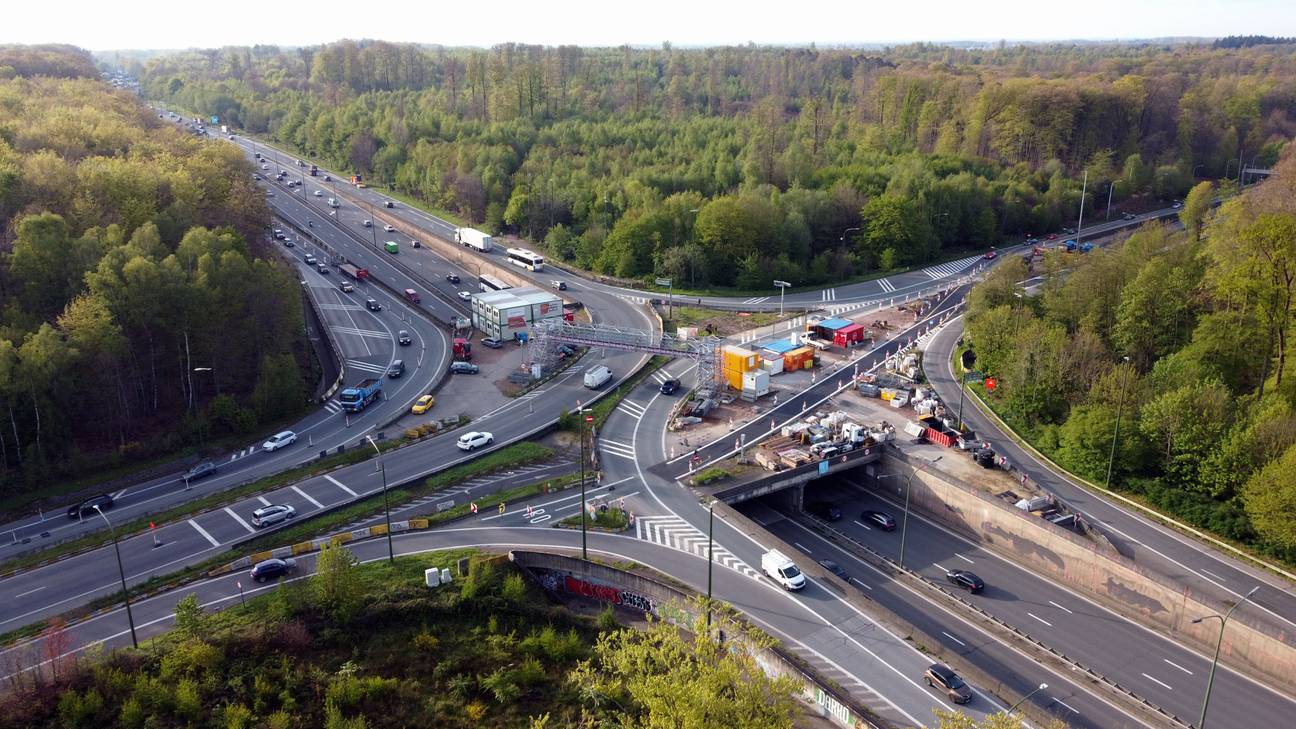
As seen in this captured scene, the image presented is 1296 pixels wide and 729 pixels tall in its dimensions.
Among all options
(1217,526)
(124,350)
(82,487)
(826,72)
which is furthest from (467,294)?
(826,72)

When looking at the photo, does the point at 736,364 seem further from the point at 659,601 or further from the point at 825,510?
the point at 659,601

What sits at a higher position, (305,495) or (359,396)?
(359,396)

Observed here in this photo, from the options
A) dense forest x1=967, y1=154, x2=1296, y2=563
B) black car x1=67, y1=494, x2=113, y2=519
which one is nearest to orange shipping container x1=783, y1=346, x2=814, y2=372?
dense forest x1=967, y1=154, x2=1296, y2=563

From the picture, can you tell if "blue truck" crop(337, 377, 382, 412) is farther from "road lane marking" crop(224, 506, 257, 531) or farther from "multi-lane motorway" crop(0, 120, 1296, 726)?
"road lane marking" crop(224, 506, 257, 531)

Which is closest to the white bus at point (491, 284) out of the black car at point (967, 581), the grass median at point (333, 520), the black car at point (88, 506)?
the grass median at point (333, 520)

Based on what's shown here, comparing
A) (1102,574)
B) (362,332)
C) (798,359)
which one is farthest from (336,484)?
(1102,574)

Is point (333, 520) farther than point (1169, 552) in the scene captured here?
Yes

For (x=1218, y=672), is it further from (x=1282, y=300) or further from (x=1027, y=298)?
(x=1027, y=298)
